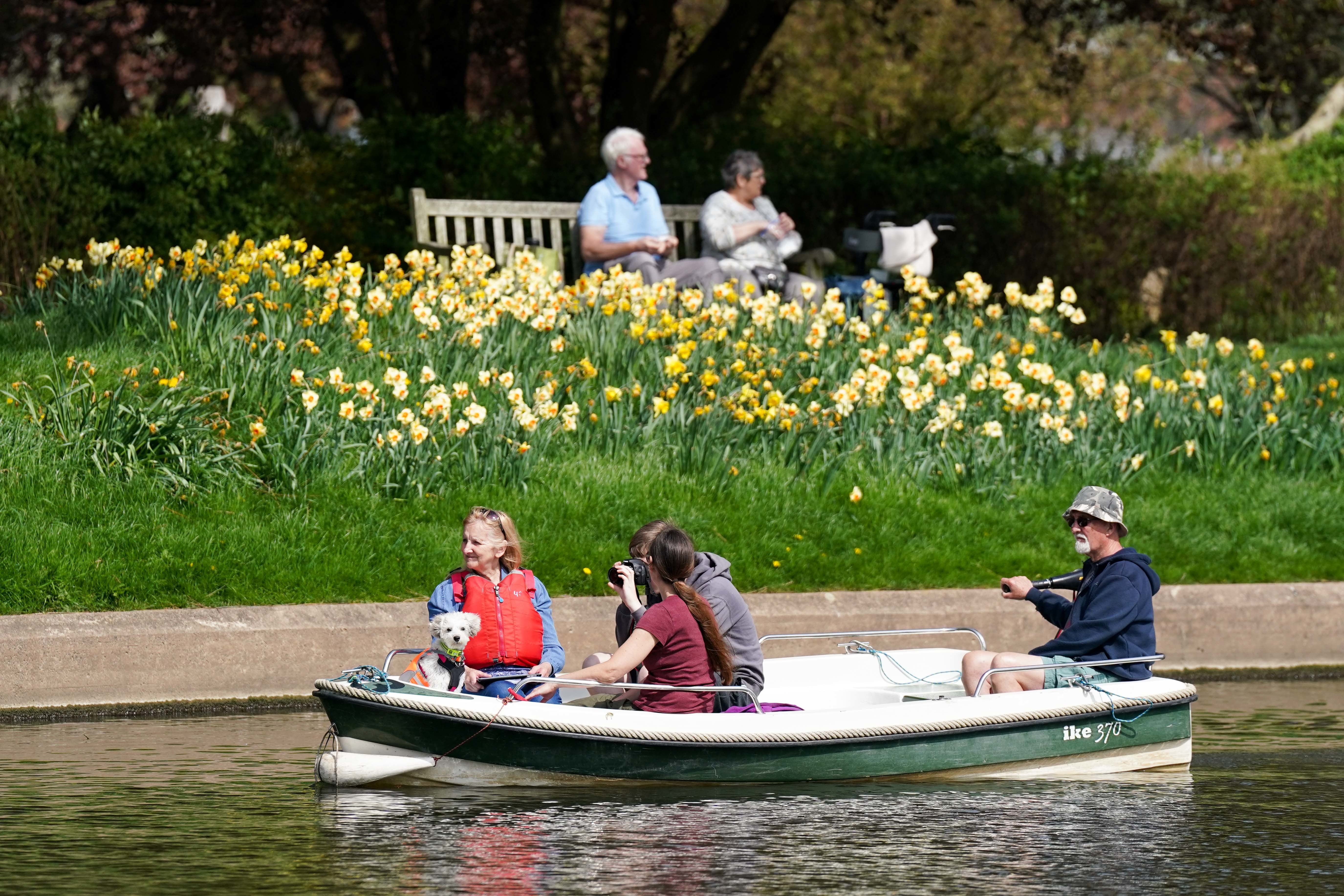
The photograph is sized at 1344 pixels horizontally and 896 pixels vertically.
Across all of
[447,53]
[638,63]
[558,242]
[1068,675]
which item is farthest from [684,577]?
[447,53]

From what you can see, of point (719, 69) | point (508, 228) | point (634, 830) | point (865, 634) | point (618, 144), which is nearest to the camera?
point (634, 830)

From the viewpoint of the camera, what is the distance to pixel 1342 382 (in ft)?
42.6

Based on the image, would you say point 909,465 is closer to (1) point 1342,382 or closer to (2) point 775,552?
(2) point 775,552

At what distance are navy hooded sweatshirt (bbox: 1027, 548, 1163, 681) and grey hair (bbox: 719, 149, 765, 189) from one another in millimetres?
5897

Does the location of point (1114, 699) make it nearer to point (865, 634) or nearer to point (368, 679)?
point (865, 634)

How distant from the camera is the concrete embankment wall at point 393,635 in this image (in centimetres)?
744

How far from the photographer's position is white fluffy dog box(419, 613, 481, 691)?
6520 mm

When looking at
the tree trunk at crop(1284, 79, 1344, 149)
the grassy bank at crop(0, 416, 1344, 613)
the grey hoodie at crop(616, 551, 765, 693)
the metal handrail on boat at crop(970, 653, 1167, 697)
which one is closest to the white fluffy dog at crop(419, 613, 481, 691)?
the grey hoodie at crop(616, 551, 765, 693)

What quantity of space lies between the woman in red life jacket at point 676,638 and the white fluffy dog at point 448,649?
1.13 ft

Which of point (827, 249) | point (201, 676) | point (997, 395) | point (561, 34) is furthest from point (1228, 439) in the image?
point (561, 34)

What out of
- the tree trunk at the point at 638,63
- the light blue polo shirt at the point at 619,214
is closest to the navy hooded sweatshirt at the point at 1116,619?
the light blue polo shirt at the point at 619,214

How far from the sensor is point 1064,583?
7246 millimetres

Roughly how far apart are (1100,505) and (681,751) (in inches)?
74.1

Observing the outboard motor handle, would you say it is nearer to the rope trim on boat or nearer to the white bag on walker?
the rope trim on boat
